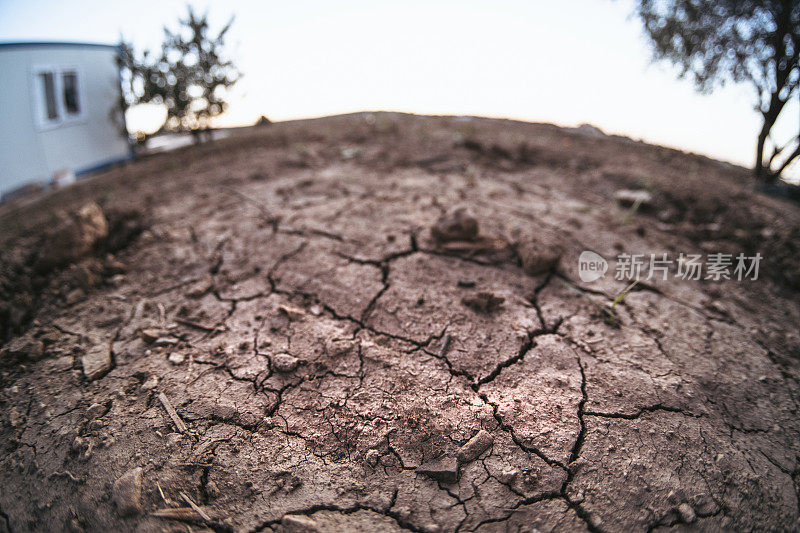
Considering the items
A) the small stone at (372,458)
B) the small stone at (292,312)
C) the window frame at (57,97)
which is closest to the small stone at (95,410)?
the small stone at (292,312)

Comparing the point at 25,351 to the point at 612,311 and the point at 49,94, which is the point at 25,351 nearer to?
the point at 612,311

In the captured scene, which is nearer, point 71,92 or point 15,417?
point 15,417

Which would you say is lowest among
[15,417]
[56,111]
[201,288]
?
[15,417]

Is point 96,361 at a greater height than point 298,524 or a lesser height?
greater

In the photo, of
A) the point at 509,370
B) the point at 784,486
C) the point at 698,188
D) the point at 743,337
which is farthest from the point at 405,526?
the point at 698,188

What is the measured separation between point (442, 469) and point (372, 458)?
0.28 meters

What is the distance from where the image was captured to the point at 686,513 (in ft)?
4.38

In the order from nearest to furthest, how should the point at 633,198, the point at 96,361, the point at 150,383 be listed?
the point at 150,383 < the point at 96,361 < the point at 633,198

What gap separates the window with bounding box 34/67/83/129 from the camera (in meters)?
5.43

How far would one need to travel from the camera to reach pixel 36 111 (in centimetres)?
534

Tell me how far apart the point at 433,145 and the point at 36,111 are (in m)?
5.87

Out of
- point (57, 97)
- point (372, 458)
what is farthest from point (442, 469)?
point (57, 97)

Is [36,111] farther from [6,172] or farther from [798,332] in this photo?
A: [798,332]

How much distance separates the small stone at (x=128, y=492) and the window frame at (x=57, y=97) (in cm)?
657
